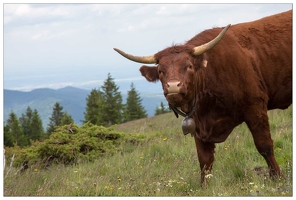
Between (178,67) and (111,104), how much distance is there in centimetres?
3874

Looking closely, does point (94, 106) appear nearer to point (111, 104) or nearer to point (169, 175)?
point (111, 104)

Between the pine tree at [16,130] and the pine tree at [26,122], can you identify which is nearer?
the pine tree at [16,130]

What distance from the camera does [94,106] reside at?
154 feet

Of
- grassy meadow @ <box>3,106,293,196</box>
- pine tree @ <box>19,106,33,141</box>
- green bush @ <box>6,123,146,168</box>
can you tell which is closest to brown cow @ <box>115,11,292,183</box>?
grassy meadow @ <box>3,106,293,196</box>

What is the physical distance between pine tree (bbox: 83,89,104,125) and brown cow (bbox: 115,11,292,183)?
1410 inches

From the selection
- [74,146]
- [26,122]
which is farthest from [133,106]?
[74,146]

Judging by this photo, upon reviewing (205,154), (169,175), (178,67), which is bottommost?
(169,175)

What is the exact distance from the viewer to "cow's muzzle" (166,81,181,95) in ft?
22.0

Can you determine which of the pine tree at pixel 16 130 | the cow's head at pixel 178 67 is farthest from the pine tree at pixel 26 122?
the cow's head at pixel 178 67

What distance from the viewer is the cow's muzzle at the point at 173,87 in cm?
670

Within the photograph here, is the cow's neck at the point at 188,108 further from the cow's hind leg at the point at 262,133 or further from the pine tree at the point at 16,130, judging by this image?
the pine tree at the point at 16,130

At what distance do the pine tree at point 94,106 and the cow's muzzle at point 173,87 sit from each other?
37153 millimetres

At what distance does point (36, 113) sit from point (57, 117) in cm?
334

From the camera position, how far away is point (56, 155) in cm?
1254
